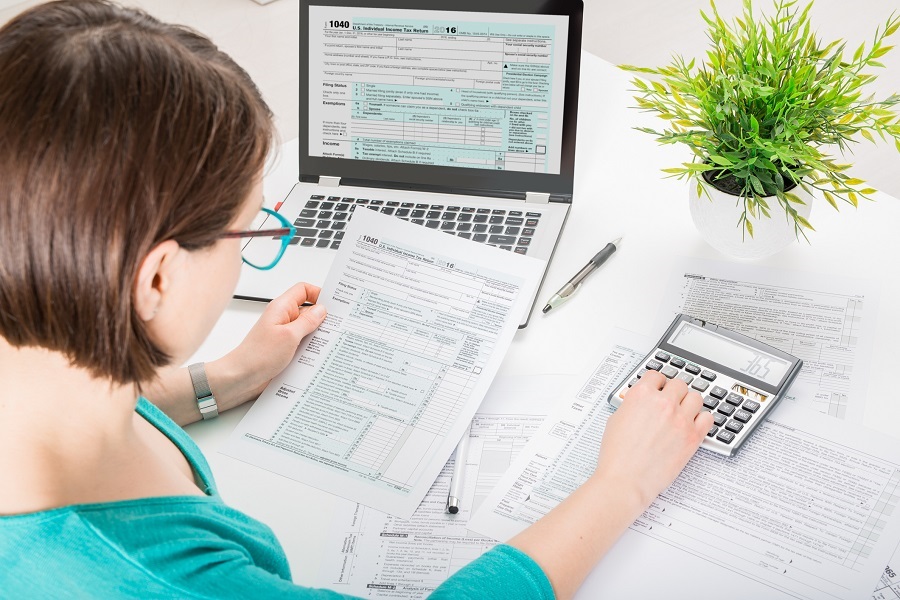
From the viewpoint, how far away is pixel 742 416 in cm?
93

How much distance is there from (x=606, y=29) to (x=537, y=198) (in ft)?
6.65

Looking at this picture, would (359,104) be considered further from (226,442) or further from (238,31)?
(238,31)

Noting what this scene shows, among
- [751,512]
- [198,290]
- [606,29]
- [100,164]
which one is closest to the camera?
[100,164]

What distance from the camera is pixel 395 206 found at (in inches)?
51.4

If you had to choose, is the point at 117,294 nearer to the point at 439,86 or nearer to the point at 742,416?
the point at 742,416

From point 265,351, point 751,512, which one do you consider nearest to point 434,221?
point 265,351

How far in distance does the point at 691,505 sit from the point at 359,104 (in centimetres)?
75

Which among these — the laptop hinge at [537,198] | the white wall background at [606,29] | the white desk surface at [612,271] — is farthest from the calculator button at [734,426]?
the white wall background at [606,29]

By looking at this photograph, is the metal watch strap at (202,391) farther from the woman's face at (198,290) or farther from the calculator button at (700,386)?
the calculator button at (700,386)

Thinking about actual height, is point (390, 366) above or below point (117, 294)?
below

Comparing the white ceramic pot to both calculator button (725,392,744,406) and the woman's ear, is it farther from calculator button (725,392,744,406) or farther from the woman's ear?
the woman's ear

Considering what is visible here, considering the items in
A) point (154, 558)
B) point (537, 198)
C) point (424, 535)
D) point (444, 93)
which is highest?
point (444, 93)

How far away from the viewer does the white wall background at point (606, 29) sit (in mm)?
2854

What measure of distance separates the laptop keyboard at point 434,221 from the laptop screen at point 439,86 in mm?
67
